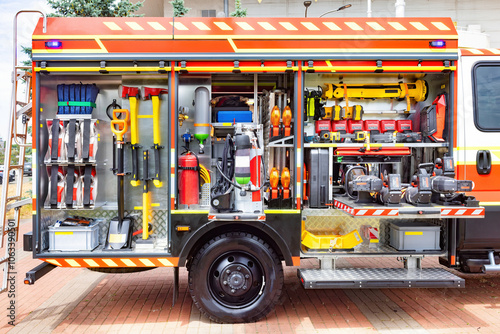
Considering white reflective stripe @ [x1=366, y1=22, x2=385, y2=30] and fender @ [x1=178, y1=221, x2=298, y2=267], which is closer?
fender @ [x1=178, y1=221, x2=298, y2=267]

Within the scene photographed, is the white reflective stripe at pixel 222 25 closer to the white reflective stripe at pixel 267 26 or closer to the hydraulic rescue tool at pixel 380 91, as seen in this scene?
the white reflective stripe at pixel 267 26

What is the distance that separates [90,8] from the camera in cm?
937

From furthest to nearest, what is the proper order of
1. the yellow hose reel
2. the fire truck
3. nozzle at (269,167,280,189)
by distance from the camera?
the yellow hose reel
nozzle at (269,167,280,189)
the fire truck

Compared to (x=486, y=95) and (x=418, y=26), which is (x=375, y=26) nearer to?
(x=418, y=26)

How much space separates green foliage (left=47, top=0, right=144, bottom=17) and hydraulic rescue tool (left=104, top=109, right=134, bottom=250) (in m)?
6.18

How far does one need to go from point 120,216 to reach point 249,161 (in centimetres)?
176

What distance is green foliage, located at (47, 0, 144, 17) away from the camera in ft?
30.6

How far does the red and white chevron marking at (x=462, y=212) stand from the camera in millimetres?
4125

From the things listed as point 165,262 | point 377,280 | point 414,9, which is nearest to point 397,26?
point 377,280

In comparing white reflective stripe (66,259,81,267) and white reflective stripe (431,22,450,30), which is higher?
white reflective stripe (431,22,450,30)

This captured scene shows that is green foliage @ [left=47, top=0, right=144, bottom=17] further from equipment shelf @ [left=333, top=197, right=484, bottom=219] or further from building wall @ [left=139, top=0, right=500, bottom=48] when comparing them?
equipment shelf @ [left=333, top=197, right=484, bottom=219]

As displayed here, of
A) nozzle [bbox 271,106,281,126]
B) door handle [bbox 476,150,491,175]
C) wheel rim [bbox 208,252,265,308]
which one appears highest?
nozzle [bbox 271,106,281,126]

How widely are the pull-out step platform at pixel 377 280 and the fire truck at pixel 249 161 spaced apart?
22mm

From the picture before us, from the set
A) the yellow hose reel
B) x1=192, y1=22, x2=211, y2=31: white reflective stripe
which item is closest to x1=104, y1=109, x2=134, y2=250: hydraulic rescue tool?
x1=192, y1=22, x2=211, y2=31: white reflective stripe
